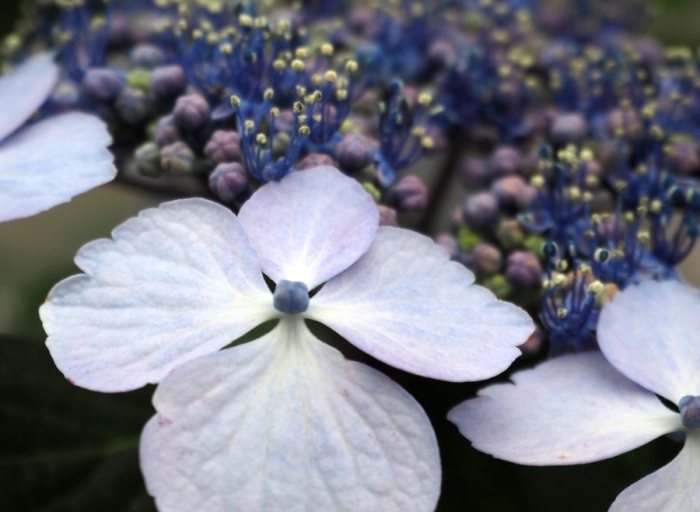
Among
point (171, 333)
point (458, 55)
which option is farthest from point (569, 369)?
point (458, 55)

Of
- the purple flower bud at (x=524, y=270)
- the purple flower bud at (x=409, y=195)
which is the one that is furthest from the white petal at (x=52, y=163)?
the purple flower bud at (x=524, y=270)

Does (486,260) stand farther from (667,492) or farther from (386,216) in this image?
(667,492)

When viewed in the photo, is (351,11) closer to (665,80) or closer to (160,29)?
(160,29)

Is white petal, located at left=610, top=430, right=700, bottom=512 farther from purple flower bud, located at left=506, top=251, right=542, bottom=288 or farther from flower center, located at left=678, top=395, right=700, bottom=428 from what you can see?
purple flower bud, located at left=506, top=251, right=542, bottom=288

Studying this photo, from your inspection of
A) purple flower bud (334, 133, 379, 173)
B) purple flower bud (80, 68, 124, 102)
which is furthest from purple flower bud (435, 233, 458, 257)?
purple flower bud (80, 68, 124, 102)

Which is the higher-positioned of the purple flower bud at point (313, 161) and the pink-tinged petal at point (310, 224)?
the purple flower bud at point (313, 161)

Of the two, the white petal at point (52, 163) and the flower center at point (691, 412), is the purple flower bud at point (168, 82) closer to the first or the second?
the white petal at point (52, 163)
